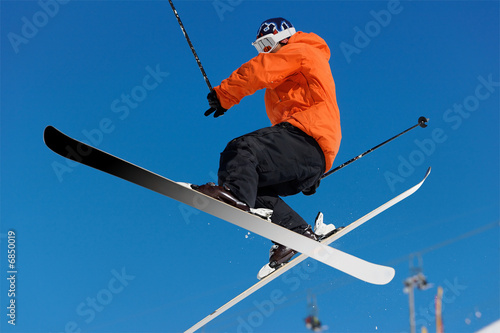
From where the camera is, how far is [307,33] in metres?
5.01

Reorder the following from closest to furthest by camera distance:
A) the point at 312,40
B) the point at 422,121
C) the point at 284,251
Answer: the point at 312,40 → the point at 284,251 → the point at 422,121

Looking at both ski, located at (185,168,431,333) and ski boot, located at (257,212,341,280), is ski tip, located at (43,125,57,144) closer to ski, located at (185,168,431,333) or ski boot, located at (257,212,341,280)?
ski boot, located at (257,212,341,280)

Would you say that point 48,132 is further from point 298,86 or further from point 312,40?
point 312,40

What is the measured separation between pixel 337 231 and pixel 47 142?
294cm

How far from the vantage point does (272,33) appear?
4.97m

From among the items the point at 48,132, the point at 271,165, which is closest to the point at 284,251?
the point at 271,165

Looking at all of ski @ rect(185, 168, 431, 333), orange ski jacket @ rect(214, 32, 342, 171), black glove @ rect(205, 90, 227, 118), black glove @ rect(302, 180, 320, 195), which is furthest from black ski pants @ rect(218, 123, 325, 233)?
ski @ rect(185, 168, 431, 333)

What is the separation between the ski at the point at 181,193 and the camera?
12.4ft

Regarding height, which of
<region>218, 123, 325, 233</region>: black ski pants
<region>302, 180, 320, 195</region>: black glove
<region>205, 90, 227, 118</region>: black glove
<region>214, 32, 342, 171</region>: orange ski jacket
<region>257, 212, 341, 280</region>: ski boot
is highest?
<region>205, 90, 227, 118</region>: black glove

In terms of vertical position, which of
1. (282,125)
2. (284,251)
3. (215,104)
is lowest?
(284,251)

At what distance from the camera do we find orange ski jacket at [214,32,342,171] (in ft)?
14.7

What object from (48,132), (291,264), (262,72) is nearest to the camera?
(48,132)

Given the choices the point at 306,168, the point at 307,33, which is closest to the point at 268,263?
the point at 306,168

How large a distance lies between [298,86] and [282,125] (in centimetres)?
40
